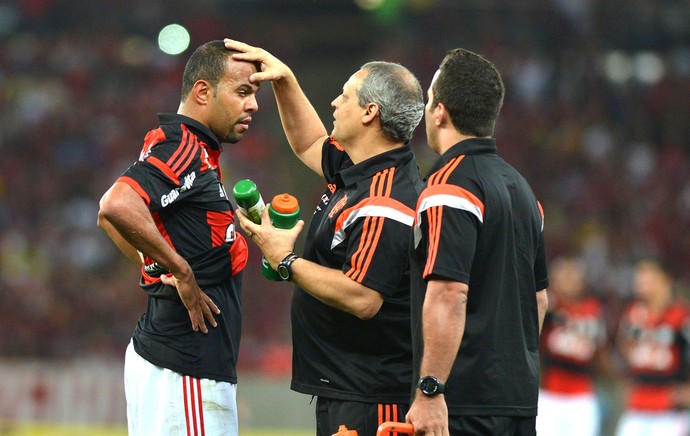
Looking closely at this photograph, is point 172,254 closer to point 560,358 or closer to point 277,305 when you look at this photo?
point 560,358

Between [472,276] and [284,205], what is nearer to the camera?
[472,276]

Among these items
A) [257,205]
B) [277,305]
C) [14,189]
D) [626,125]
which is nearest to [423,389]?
[257,205]

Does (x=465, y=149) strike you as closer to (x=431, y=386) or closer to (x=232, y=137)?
(x=431, y=386)

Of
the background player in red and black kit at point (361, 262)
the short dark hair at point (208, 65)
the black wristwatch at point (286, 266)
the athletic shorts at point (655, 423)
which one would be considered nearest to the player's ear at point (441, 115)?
the background player in red and black kit at point (361, 262)

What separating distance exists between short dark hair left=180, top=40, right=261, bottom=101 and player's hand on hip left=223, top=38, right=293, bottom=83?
3 cm

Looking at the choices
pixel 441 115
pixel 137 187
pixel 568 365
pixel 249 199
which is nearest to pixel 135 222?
pixel 137 187

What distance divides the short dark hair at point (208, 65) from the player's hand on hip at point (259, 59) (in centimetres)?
3

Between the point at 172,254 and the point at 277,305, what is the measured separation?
10719 millimetres

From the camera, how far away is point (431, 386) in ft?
12.7

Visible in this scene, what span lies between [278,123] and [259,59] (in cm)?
1287

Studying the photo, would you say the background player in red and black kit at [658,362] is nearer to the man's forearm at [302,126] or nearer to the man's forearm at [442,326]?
the man's forearm at [302,126]

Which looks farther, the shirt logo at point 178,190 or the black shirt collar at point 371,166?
the black shirt collar at point 371,166

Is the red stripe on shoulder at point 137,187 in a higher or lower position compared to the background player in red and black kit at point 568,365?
higher

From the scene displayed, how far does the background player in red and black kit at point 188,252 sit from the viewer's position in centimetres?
438
